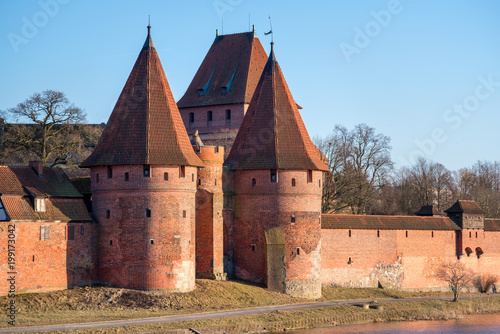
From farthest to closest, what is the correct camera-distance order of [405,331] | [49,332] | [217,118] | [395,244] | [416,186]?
[416,186]
[217,118]
[395,244]
[405,331]
[49,332]

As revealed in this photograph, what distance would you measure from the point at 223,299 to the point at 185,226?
135 inches

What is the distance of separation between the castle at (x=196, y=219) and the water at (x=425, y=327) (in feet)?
13.3

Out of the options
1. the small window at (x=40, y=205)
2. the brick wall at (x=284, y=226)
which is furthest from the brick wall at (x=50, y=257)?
the brick wall at (x=284, y=226)

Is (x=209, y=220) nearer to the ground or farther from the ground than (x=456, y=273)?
farther from the ground

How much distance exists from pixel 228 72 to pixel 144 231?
2078 centimetres

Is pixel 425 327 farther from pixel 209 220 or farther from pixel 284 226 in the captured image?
pixel 209 220

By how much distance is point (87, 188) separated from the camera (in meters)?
36.8

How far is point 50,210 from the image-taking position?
34.1m

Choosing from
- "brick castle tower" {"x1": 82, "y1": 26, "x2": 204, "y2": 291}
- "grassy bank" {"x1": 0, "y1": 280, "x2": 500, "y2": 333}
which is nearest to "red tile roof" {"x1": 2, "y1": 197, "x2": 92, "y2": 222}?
"brick castle tower" {"x1": 82, "y1": 26, "x2": 204, "y2": 291}

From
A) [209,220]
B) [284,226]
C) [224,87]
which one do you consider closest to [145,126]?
[209,220]

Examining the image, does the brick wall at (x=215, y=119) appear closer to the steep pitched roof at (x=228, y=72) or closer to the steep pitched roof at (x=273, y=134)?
the steep pitched roof at (x=228, y=72)

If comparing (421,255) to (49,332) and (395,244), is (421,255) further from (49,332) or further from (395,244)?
(49,332)

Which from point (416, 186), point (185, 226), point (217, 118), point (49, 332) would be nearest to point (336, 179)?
point (217, 118)

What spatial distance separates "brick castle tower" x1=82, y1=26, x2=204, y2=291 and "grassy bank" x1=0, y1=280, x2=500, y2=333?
1044 millimetres
